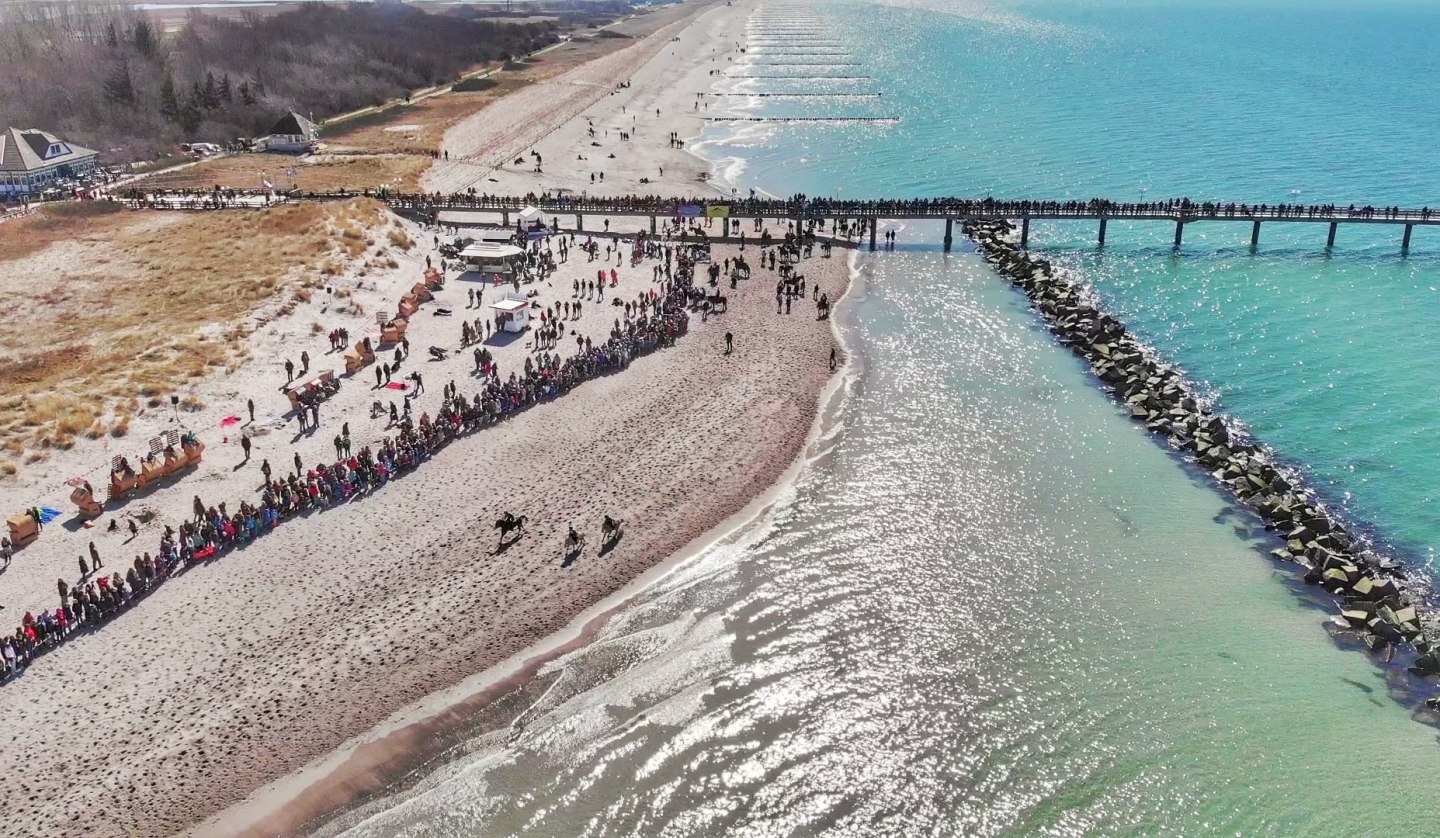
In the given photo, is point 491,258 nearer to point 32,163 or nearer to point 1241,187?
point 32,163

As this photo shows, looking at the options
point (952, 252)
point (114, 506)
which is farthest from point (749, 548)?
point (952, 252)

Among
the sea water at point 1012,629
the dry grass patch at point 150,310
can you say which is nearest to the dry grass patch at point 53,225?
the dry grass patch at point 150,310

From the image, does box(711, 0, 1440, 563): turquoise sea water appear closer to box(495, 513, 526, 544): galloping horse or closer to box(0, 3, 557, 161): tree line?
box(495, 513, 526, 544): galloping horse

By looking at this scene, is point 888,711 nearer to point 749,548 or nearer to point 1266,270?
point 749,548

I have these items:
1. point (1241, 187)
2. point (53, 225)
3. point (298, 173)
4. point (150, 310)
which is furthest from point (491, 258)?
point (1241, 187)

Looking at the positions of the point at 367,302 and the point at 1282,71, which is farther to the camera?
the point at 1282,71

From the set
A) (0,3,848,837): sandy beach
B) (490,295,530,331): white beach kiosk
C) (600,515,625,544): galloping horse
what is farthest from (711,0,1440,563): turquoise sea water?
(490,295,530,331): white beach kiosk
